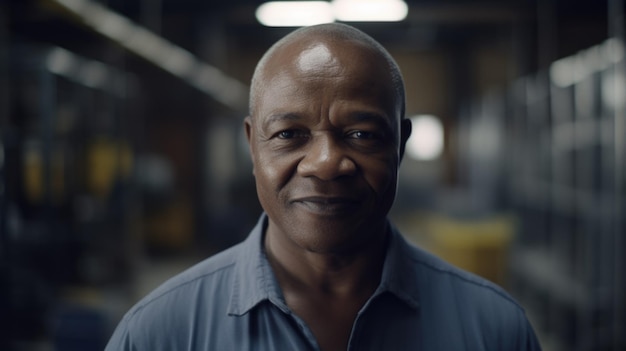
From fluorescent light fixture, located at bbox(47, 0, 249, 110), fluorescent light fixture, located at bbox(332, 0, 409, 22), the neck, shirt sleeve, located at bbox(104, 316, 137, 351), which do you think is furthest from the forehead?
fluorescent light fixture, located at bbox(332, 0, 409, 22)

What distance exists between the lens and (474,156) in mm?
13773

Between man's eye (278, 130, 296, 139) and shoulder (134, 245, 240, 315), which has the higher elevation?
man's eye (278, 130, 296, 139)

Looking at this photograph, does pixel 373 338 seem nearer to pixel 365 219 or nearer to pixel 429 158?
pixel 365 219

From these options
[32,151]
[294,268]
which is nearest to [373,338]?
[294,268]

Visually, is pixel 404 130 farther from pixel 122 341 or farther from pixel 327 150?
pixel 122 341

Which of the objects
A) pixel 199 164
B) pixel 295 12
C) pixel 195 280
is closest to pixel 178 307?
pixel 195 280

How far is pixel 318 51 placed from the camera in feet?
3.96

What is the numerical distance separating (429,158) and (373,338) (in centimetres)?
1527

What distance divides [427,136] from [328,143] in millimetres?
15021

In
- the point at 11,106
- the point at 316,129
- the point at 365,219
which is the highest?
the point at 11,106

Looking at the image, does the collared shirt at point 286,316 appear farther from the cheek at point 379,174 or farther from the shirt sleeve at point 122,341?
the cheek at point 379,174

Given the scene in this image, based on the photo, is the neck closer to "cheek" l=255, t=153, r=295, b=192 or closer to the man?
the man

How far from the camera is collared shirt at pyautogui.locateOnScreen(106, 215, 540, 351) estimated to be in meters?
1.23

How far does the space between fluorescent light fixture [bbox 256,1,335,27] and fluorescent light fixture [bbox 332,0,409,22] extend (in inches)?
5.0
